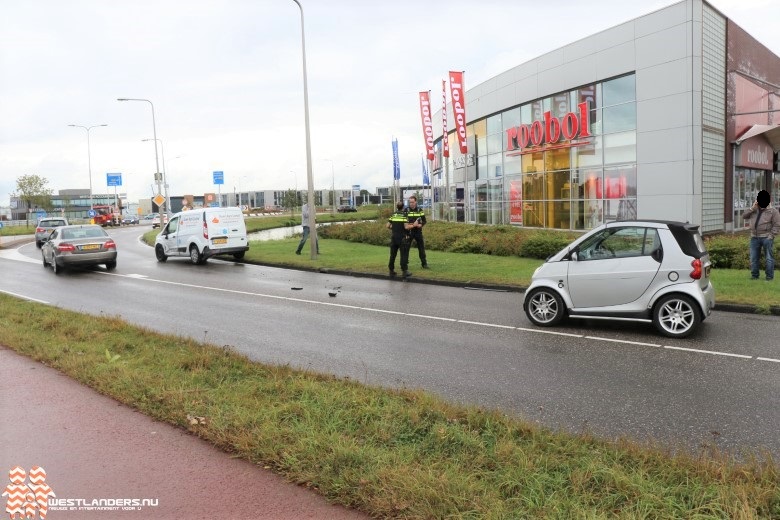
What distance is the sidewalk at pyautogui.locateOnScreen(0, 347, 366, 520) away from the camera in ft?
10.9

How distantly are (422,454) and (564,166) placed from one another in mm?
23283

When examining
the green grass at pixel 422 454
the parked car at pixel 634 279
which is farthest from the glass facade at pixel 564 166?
the green grass at pixel 422 454

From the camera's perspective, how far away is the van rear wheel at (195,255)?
2042cm

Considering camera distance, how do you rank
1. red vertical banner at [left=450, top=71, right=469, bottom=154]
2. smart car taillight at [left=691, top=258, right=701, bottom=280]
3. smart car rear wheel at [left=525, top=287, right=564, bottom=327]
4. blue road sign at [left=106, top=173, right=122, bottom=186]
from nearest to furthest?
smart car taillight at [left=691, top=258, right=701, bottom=280] → smart car rear wheel at [left=525, top=287, right=564, bottom=327] → red vertical banner at [left=450, top=71, right=469, bottom=154] → blue road sign at [left=106, top=173, right=122, bottom=186]

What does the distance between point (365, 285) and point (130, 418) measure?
9405mm

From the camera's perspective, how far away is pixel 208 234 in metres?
20.3

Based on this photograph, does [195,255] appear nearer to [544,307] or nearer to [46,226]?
[544,307]

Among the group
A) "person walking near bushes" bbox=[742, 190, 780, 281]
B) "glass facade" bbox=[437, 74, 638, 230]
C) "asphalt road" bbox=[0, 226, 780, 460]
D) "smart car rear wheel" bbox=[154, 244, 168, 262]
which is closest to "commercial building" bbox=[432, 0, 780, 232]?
"glass facade" bbox=[437, 74, 638, 230]

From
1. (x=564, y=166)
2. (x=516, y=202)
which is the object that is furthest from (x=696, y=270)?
(x=516, y=202)

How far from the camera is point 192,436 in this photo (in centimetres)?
436

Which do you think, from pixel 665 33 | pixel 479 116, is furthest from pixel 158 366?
pixel 479 116

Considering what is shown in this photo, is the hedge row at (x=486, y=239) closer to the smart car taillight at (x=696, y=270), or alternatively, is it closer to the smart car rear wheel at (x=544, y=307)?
the smart car rear wheel at (x=544, y=307)

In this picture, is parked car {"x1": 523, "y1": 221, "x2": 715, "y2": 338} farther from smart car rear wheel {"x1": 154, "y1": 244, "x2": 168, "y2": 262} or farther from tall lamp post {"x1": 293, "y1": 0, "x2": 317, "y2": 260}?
smart car rear wheel {"x1": 154, "y1": 244, "x2": 168, "y2": 262}

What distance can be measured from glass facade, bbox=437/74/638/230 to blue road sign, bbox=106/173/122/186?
4979cm
